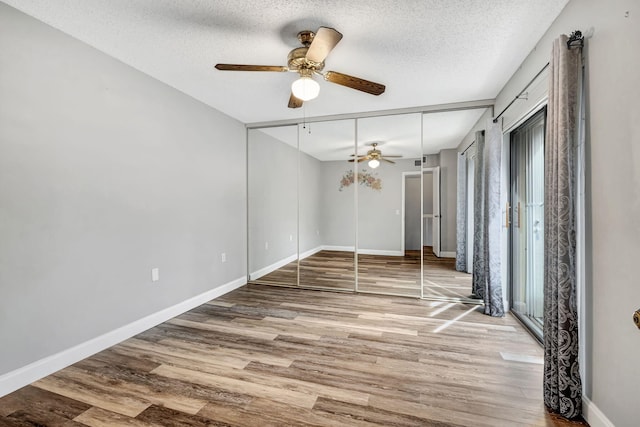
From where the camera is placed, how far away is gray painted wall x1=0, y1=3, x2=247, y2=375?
6.45 feet

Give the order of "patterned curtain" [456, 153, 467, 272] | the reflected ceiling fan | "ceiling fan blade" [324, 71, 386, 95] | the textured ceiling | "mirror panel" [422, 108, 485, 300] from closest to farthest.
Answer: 1. the textured ceiling
2. "ceiling fan blade" [324, 71, 386, 95]
3. "mirror panel" [422, 108, 485, 300]
4. the reflected ceiling fan
5. "patterned curtain" [456, 153, 467, 272]

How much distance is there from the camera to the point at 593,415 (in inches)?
62.0

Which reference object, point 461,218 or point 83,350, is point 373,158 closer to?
point 461,218

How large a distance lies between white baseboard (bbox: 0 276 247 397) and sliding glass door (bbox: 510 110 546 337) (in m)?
3.59

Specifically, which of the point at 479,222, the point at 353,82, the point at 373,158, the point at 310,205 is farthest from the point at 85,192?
the point at 479,222

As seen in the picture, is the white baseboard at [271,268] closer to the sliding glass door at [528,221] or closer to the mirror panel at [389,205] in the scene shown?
the mirror panel at [389,205]

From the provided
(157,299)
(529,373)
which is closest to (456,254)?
(529,373)

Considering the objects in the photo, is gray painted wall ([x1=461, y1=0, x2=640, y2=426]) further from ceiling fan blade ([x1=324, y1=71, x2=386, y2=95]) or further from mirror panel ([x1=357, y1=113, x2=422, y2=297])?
mirror panel ([x1=357, y1=113, x2=422, y2=297])

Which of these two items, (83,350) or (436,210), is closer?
(83,350)

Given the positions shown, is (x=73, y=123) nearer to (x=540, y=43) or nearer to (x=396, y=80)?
(x=396, y=80)

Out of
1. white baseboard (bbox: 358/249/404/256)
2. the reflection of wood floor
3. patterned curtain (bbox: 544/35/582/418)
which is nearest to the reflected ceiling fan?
white baseboard (bbox: 358/249/404/256)

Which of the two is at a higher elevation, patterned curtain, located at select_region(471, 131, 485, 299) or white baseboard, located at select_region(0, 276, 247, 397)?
patterned curtain, located at select_region(471, 131, 485, 299)

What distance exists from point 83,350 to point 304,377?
5.88 feet

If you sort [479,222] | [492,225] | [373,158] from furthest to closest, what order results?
[373,158], [479,222], [492,225]
